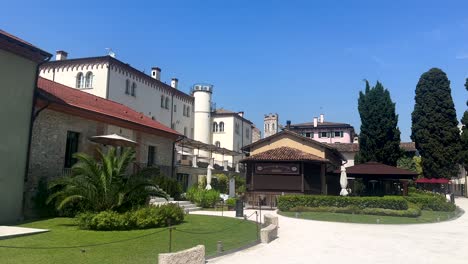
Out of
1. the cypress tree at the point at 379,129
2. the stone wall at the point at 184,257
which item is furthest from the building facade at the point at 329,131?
the stone wall at the point at 184,257

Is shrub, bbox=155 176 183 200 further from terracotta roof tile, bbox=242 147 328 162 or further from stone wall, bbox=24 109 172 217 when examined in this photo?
terracotta roof tile, bbox=242 147 328 162

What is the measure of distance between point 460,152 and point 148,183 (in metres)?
40.9

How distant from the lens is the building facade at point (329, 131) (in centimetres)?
7800

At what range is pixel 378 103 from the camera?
43219 millimetres

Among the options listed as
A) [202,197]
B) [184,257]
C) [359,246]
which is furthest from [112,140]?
[359,246]

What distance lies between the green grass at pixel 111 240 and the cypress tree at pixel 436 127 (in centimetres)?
3672

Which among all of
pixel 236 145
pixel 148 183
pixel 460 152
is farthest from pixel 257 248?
pixel 236 145

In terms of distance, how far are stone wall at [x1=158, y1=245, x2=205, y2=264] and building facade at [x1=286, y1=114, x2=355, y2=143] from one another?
70.8 meters

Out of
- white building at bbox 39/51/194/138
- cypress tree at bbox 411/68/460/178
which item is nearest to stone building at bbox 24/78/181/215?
white building at bbox 39/51/194/138

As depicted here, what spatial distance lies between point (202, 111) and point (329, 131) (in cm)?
3155

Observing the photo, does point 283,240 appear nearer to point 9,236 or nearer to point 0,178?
point 9,236

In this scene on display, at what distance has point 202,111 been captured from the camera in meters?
59.2

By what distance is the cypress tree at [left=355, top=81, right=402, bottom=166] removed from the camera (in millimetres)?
41594

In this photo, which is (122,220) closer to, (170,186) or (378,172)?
(170,186)
